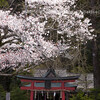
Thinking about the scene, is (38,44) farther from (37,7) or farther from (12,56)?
(37,7)

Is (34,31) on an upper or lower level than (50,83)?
upper

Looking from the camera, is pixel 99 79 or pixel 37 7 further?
pixel 99 79

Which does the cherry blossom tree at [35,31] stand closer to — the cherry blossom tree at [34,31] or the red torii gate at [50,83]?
the cherry blossom tree at [34,31]

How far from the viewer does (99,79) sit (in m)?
10.4

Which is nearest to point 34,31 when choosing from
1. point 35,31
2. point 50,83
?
point 35,31

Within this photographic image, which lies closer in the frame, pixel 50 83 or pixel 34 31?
pixel 34 31

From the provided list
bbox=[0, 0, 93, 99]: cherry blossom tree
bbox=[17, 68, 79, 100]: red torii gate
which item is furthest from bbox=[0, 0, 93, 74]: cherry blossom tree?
bbox=[17, 68, 79, 100]: red torii gate

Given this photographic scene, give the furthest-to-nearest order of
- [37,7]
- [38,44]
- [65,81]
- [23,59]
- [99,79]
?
[99,79], [65,81], [37,7], [23,59], [38,44]

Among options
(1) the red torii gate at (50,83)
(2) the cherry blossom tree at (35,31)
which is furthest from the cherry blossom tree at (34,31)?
(1) the red torii gate at (50,83)

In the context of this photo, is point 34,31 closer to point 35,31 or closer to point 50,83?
point 35,31

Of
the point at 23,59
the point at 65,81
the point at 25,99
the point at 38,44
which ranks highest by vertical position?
the point at 38,44

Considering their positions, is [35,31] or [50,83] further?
[50,83]

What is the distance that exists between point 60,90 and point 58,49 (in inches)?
95.7

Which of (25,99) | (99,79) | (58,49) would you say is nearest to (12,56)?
(58,49)
